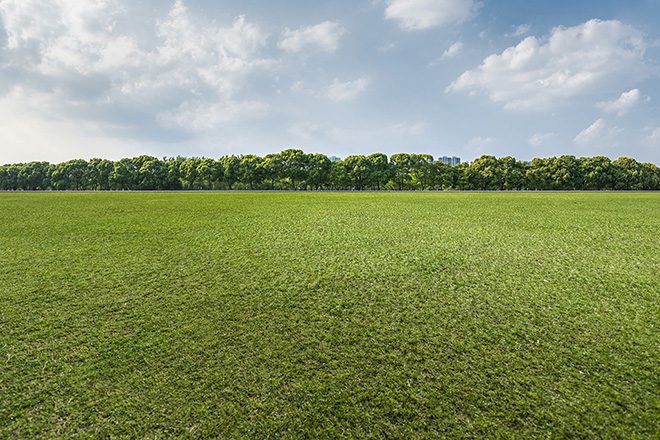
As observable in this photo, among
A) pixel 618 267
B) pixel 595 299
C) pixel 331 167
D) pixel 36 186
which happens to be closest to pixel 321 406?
pixel 595 299

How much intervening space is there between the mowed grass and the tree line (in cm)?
5491

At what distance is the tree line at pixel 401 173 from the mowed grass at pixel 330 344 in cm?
5491

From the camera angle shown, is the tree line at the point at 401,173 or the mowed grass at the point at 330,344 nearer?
the mowed grass at the point at 330,344

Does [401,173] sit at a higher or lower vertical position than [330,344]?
higher

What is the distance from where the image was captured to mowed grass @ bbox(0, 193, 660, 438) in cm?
233

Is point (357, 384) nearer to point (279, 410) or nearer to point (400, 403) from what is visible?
point (400, 403)

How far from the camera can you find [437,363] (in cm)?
295

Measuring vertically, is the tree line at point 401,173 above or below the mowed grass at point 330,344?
above

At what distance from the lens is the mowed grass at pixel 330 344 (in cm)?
233

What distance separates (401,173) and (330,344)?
6101cm

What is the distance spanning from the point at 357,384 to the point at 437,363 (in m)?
0.86

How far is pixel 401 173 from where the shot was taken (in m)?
61.5

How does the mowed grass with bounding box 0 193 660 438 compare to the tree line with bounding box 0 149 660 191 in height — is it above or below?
below

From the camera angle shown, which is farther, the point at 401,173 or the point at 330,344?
the point at 401,173
